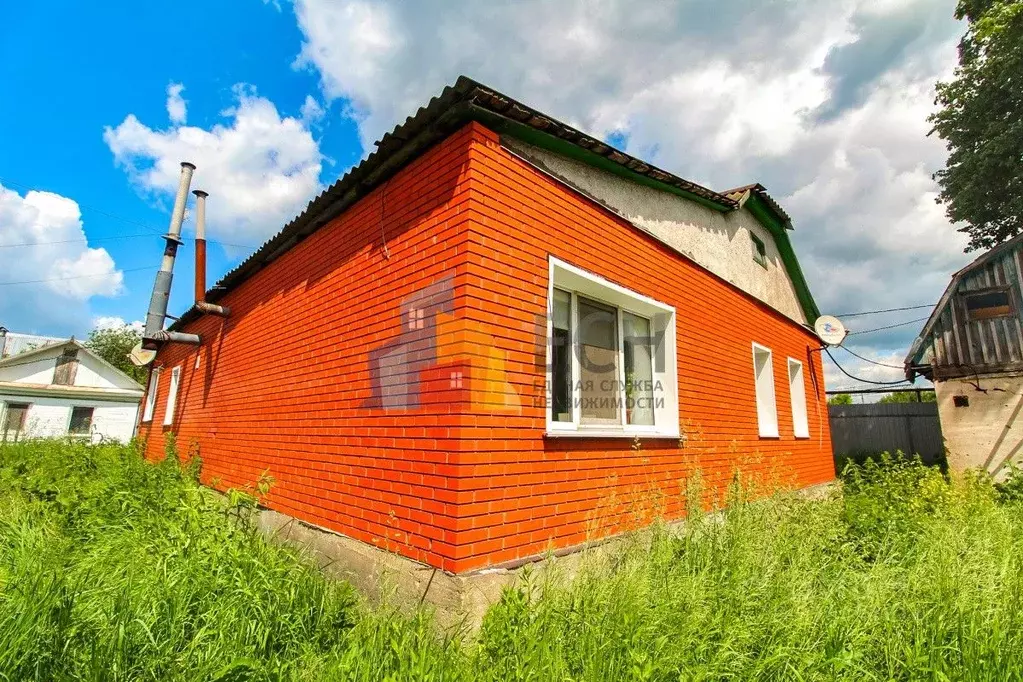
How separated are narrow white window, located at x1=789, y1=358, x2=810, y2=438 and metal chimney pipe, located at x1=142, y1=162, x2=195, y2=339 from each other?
10869mm

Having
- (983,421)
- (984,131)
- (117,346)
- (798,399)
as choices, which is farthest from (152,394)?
(117,346)

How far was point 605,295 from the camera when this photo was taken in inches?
178

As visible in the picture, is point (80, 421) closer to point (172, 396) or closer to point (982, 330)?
point (172, 396)

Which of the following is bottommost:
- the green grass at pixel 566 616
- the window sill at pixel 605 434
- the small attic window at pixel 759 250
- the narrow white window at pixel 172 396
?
the green grass at pixel 566 616

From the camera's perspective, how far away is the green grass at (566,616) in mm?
2209

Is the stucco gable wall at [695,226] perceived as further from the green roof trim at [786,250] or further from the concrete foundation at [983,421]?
the concrete foundation at [983,421]

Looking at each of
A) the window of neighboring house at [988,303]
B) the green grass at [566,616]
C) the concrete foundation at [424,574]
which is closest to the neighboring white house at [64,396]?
the green grass at [566,616]

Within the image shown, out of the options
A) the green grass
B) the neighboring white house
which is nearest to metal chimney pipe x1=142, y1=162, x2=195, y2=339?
the green grass

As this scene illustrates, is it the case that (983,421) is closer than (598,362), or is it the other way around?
(598,362)

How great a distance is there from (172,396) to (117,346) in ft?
137

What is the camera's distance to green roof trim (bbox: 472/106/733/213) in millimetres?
3592

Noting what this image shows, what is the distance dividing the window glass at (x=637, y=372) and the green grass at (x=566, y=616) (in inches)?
49.7

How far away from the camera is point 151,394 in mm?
11383

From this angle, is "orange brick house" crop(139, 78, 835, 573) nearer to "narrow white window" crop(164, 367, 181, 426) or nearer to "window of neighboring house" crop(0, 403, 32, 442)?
"narrow white window" crop(164, 367, 181, 426)
